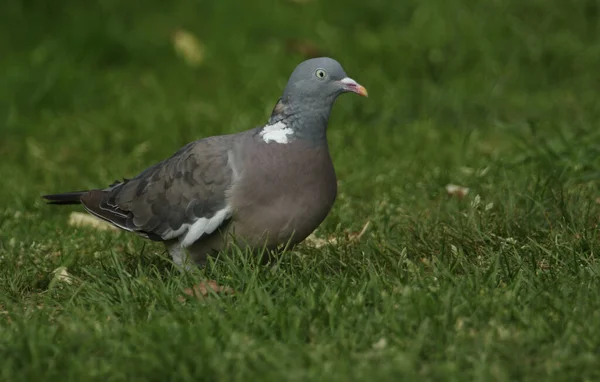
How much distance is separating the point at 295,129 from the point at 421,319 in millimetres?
1101

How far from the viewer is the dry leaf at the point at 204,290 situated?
380 cm

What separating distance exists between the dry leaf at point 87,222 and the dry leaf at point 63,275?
97 cm

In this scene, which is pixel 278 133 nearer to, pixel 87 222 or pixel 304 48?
pixel 87 222

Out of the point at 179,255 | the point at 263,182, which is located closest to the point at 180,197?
the point at 179,255

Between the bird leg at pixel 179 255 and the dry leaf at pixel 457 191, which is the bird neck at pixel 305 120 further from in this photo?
the dry leaf at pixel 457 191

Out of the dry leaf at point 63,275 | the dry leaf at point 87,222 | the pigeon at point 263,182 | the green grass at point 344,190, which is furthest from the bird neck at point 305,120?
the dry leaf at point 87,222

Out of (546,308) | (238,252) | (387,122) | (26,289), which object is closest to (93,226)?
(26,289)

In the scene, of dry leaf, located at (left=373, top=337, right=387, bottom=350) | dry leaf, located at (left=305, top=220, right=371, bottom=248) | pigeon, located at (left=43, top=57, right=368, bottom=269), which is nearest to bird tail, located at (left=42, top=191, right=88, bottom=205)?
pigeon, located at (left=43, top=57, right=368, bottom=269)

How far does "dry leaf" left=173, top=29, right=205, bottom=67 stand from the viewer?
26.9ft

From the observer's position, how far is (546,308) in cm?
356

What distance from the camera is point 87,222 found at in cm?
557

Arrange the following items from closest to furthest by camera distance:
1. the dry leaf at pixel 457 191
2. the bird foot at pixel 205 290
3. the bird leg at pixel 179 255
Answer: the bird foot at pixel 205 290, the bird leg at pixel 179 255, the dry leaf at pixel 457 191

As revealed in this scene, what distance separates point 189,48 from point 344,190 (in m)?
2.90

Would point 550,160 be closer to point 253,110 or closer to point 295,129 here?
point 295,129
